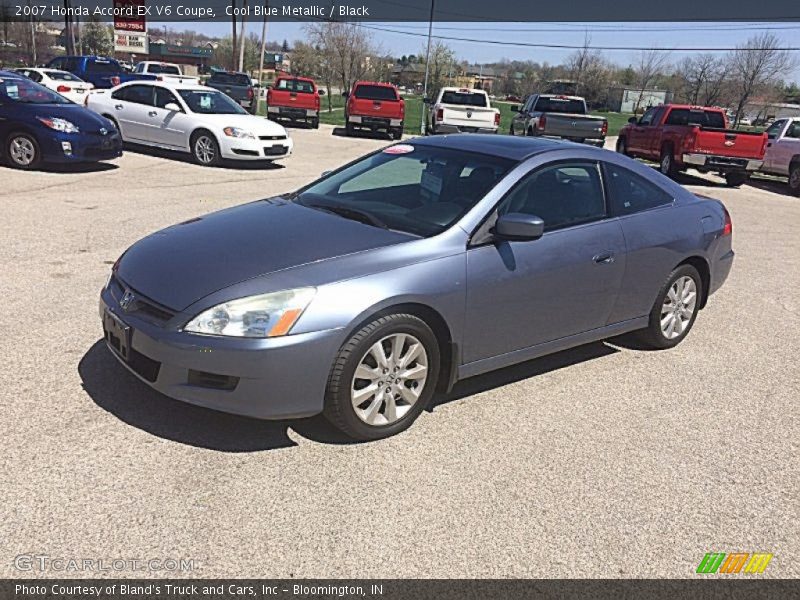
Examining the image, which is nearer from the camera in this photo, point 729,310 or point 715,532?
point 715,532

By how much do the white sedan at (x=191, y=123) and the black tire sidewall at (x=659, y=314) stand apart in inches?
408

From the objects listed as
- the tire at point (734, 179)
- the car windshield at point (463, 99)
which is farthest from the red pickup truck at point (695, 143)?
the car windshield at point (463, 99)

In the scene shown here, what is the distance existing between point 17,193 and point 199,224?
22.2 ft

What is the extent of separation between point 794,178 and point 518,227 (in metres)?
17.0

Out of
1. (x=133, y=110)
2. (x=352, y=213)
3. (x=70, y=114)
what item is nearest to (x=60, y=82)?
(x=133, y=110)

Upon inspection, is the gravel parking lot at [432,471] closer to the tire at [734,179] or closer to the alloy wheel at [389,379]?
the alloy wheel at [389,379]

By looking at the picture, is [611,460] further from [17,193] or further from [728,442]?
[17,193]

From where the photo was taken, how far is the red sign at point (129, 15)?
4500cm

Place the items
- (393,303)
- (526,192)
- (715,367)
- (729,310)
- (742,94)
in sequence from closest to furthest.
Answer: (393,303) < (526,192) < (715,367) < (729,310) < (742,94)

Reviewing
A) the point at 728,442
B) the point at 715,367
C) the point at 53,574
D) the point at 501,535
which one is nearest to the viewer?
the point at 53,574

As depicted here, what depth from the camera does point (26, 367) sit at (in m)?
4.22

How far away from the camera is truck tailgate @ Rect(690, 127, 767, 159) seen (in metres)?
16.4

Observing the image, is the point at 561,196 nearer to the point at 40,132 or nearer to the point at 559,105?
the point at 40,132

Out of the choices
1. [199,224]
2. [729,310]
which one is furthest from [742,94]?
[199,224]
